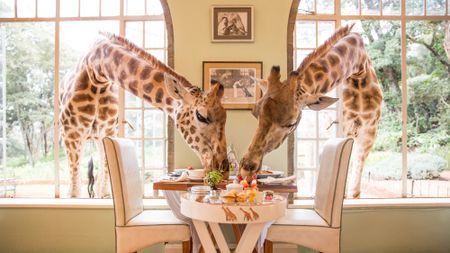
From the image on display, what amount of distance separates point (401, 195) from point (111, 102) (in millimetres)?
3141

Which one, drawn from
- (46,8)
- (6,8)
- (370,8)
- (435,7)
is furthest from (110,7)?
(435,7)

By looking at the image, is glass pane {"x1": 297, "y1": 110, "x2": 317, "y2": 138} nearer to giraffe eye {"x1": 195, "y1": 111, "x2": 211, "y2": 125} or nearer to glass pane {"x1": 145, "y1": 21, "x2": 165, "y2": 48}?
giraffe eye {"x1": 195, "y1": 111, "x2": 211, "y2": 125}

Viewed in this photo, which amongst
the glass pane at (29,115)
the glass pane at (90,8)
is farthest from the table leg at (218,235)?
the glass pane at (90,8)

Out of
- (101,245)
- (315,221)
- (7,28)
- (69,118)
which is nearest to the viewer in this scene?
(315,221)

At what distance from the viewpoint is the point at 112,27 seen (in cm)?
403

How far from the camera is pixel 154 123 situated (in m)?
3.98

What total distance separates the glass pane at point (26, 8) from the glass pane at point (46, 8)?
58mm

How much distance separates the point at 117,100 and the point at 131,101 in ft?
0.46

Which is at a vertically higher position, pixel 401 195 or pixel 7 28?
pixel 7 28

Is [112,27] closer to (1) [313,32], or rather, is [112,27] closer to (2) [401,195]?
(1) [313,32]

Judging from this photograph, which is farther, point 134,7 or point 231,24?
point 134,7

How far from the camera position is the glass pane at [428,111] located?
4039 mm

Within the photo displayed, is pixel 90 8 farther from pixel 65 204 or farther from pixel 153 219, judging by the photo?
pixel 153 219

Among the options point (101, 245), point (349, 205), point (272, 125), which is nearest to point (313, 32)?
point (272, 125)
